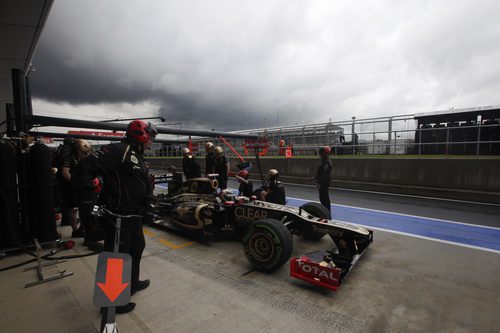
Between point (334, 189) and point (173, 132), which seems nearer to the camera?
point (334, 189)

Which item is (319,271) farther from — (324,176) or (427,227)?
(427,227)

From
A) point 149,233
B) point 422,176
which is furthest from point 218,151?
point 422,176

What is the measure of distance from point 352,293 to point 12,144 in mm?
5577

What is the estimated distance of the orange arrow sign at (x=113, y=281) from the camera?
189cm

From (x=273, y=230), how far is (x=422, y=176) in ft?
25.9

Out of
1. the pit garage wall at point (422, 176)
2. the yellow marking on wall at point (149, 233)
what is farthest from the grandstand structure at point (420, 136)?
the yellow marking on wall at point (149, 233)

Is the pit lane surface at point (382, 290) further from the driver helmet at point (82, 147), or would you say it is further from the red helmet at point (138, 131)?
the driver helmet at point (82, 147)

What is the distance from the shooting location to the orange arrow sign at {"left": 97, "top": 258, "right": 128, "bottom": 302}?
6.20 feet

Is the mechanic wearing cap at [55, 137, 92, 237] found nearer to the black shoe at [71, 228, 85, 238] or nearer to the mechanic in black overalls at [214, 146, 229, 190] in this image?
the black shoe at [71, 228, 85, 238]

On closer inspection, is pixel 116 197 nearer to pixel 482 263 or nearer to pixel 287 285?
pixel 287 285

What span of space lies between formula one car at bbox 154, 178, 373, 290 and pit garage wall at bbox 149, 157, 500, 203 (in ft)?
20.5

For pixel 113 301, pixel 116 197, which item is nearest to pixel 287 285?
pixel 113 301

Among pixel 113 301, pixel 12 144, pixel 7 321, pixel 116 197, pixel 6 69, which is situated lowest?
pixel 7 321

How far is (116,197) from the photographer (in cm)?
260
